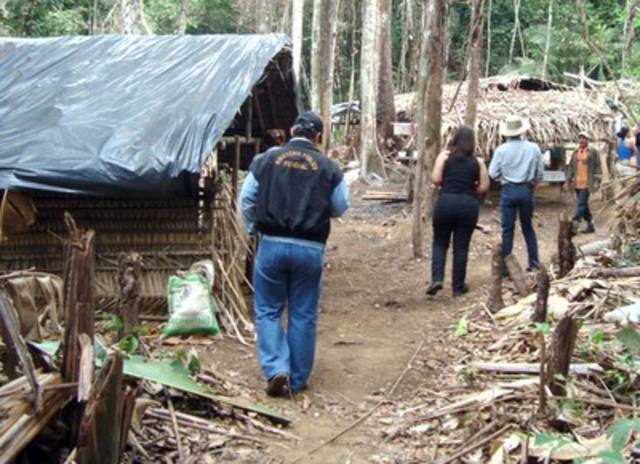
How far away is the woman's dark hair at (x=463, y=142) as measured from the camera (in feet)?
28.0

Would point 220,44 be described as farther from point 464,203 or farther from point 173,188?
point 464,203

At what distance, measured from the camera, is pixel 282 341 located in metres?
5.71

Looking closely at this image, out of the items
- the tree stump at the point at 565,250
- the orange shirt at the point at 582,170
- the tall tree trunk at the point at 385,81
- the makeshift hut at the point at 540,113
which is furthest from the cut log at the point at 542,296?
the tall tree trunk at the point at 385,81

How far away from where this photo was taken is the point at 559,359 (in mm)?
4516

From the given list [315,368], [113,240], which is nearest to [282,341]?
[315,368]

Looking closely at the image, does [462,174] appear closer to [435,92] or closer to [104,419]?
[435,92]

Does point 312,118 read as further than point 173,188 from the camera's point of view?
No

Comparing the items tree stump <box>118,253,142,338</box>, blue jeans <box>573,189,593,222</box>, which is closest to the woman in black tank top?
tree stump <box>118,253,142,338</box>

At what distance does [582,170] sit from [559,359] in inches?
363

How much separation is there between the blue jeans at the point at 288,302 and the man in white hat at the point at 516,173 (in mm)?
3947

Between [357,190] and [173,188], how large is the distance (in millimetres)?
13591

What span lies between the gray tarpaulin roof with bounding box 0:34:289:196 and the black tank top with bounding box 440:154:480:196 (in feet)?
6.95

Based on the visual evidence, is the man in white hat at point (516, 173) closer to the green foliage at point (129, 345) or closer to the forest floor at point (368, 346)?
the forest floor at point (368, 346)

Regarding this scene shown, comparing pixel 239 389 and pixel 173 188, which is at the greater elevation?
pixel 173 188
